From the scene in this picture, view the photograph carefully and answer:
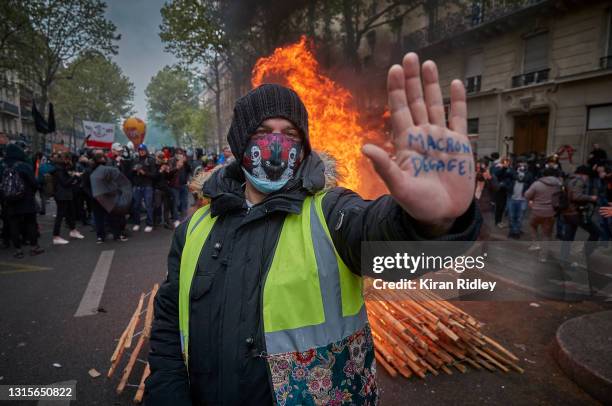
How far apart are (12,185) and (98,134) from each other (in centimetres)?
1276

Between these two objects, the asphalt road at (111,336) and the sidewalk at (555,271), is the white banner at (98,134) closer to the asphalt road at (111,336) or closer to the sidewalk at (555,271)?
the asphalt road at (111,336)

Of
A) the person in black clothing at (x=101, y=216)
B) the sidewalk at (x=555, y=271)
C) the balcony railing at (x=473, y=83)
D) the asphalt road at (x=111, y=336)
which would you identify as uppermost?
the balcony railing at (x=473, y=83)

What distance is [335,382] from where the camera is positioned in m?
1.41

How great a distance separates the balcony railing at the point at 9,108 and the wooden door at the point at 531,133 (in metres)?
47.0

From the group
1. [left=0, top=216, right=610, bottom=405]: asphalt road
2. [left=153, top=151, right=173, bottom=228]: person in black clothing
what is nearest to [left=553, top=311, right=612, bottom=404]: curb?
[left=0, top=216, right=610, bottom=405]: asphalt road

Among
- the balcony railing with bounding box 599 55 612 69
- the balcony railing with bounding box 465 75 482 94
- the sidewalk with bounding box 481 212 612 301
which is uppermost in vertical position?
the balcony railing with bounding box 465 75 482 94

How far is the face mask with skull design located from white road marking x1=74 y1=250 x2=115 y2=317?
429cm

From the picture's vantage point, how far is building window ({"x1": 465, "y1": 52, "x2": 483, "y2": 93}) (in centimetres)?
1962

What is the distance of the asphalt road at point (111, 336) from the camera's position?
3.18 metres

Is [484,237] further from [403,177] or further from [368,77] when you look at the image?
[368,77]

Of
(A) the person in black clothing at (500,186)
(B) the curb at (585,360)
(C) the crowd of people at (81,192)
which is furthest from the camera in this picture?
(A) the person in black clothing at (500,186)

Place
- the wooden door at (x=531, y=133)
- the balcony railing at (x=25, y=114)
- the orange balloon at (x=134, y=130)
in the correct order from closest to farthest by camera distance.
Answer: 1. the wooden door at (x=531, y=133)
2. the orange balloon at (x=134, y=130)
3. the balcony railing at (x=25, y=114)

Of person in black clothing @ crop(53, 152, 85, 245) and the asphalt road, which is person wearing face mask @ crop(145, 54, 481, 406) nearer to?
the asphalt road

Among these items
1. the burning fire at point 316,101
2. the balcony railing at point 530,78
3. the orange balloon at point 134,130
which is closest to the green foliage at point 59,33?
the orange balloon at point 134,130
